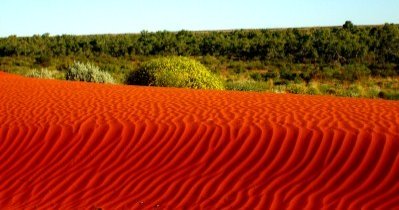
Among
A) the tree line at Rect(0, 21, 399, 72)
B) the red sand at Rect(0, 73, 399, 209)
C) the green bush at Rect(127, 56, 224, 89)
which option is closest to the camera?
the red sand at Rect(0, 73, 399, 209)

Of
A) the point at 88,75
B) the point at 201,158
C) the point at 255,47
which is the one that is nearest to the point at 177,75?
the point at 88,75

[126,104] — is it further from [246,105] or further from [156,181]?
[156,181]

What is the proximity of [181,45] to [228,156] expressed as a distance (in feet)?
153

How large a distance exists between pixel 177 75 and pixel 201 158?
39.8ft

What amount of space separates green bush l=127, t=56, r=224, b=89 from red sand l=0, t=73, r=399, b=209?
8.59 metres

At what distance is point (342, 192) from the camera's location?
618 centimetres

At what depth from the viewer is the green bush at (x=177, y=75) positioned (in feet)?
63.5

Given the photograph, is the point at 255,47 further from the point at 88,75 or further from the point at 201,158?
the point at 201,158

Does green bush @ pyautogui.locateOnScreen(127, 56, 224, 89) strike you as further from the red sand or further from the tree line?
the tree line

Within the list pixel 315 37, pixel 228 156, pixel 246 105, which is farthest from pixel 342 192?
pixel 315 37

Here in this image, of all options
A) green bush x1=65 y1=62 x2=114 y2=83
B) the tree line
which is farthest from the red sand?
the tree line

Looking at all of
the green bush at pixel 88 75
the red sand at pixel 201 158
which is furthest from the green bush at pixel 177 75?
the red sand at pixel 201 158

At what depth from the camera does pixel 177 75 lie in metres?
19.4

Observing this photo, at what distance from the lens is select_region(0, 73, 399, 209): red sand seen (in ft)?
20.6
